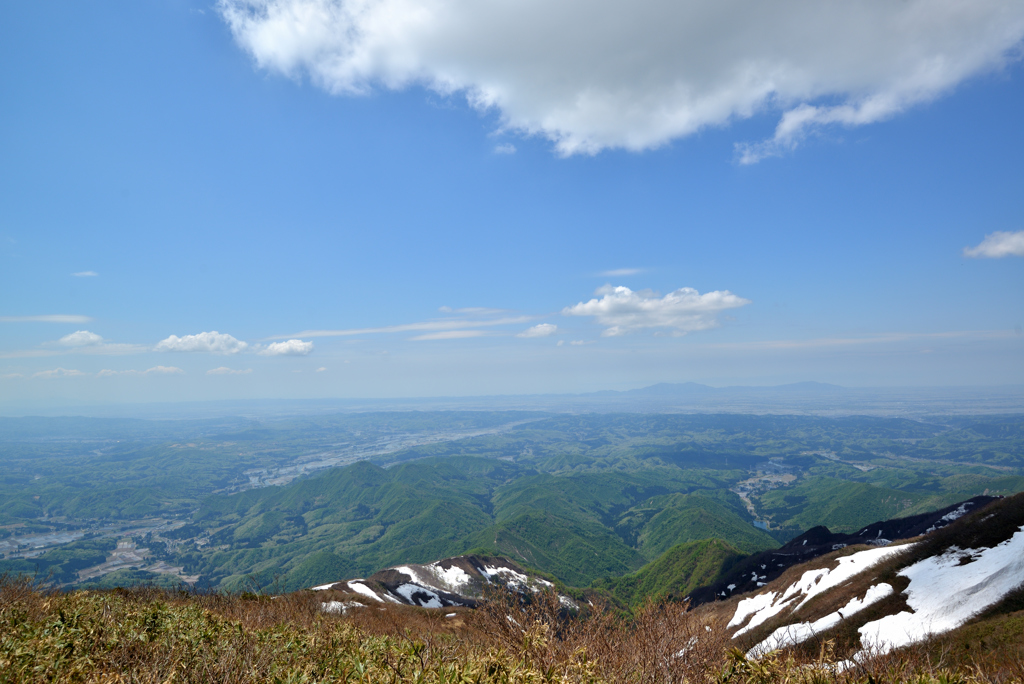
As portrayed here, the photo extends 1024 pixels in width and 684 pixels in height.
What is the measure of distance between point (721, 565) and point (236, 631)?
143 m

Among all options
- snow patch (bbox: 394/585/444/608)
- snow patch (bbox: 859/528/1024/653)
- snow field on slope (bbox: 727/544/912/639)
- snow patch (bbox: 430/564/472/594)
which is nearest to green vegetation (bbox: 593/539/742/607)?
snow patch (bbox: 430/564/472/594)

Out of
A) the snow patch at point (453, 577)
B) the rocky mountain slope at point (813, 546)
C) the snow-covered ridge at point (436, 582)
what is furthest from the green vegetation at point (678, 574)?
the snow patch at point (453, 577)

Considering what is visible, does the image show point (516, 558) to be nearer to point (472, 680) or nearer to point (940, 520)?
point (940, 520)

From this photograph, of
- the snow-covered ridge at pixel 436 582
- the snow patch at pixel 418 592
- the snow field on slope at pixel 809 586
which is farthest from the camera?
the snow patch at pixel 418 592

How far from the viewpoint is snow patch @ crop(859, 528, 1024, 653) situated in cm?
3139

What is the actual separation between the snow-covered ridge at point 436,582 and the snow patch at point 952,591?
1962 inches

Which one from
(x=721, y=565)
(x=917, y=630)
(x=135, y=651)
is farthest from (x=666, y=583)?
(x=135, y=651)

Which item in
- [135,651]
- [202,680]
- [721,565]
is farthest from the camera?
[721,565]

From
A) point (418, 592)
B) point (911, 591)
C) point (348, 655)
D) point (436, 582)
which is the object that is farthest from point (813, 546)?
point (348, 655)

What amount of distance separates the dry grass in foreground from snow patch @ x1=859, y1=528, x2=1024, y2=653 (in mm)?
28275

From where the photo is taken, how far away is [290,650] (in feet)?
40.4

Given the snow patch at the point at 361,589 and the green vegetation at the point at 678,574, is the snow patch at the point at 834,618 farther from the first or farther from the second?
the green vegetation at the point at 678,574

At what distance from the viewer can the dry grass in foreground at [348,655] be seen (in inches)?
330

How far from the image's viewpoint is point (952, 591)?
33875 mm
